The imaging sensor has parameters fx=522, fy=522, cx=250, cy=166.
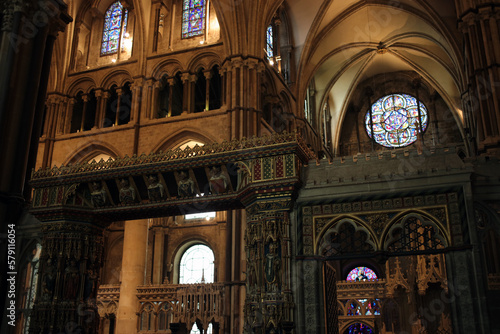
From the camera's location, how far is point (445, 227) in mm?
8648

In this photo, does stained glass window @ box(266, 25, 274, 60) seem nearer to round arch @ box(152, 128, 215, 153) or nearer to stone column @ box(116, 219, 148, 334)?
round arch @ box(152, 128, 215, 153)

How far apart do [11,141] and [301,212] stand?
8.37 metres

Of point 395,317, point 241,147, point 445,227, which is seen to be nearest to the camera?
point 445,227

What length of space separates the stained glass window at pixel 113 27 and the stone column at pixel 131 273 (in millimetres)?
9559

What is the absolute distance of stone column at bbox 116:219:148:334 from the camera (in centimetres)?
1750

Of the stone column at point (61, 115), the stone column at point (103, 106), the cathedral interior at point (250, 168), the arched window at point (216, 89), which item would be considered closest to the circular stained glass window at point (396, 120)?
the cathedral interior at point (250, 168)

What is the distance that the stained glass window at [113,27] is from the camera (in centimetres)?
2450

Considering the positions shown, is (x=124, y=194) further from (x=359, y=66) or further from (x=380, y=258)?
(x=359, y=66)

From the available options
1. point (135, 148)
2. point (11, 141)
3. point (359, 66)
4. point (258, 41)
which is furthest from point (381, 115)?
point (11, 141)

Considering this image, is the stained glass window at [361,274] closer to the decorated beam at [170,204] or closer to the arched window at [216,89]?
the arched window at [216,89]

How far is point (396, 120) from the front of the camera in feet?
104

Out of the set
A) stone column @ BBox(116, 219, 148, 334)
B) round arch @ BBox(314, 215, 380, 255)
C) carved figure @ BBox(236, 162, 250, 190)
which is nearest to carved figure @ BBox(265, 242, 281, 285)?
round arch @ BBox(314, 215, 380, 255)

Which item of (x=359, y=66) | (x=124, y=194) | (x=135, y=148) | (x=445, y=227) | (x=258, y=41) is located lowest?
(x=445, y=227)

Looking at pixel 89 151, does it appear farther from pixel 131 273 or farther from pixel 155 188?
pixel 155 188
